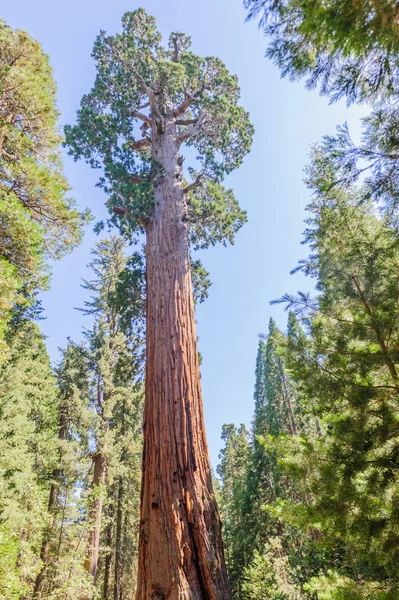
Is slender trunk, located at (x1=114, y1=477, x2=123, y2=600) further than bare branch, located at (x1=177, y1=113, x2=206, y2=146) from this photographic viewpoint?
Yes

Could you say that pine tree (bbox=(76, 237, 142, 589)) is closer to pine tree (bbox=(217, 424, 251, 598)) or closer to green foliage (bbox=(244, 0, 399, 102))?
green foliage (bbox=(244, 0, 399, 102))

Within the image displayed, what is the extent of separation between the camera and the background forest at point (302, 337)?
103 inches

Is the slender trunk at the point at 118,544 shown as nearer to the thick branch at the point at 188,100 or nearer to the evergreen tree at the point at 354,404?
the evergreen tree at the point at 354,404

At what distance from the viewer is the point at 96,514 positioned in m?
10.7

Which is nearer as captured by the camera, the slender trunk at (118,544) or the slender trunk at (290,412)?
the slender trunk at (118,544)

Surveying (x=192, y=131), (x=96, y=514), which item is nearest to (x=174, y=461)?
(x=192, y=131)

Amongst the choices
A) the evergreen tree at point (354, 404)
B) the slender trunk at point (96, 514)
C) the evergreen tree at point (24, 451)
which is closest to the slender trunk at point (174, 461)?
the evergreen tree at point (354, 404)

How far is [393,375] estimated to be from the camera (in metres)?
3.29

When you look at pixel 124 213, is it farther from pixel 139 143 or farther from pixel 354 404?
pixel 354 404

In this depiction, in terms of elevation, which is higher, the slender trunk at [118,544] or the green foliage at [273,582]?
the slender trunk at [118,544]

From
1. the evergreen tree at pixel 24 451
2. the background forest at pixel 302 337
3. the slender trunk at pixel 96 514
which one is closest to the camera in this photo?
the background forest at pixel 302 337

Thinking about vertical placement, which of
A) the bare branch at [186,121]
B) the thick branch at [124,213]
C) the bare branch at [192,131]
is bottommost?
the thick branch at [124,213]

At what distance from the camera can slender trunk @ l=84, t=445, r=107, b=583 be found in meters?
9.70

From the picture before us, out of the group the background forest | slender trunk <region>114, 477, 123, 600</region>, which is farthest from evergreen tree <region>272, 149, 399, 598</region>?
slender trunk <region>114, 477, 123, 600</region>
